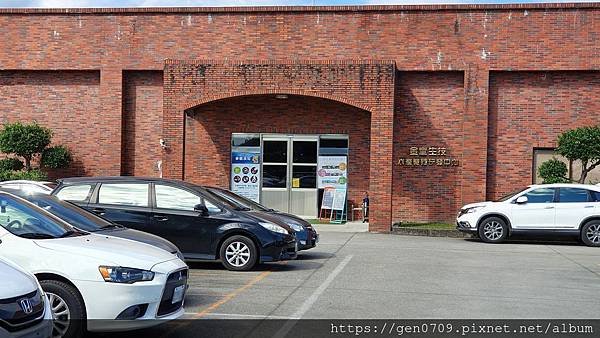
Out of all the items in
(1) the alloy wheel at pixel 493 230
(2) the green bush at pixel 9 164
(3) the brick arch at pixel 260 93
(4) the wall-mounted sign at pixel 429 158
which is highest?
(3) the brick arch at pixel 260 93

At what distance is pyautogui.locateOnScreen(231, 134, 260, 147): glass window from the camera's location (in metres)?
24.2

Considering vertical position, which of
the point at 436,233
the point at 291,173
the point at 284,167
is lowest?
the point at 436,233

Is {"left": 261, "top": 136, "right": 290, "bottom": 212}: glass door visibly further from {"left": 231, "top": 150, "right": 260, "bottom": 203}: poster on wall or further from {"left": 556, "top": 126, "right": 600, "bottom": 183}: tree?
{"left": 556, "top": 126, "right": 600, "bottom": 183}: tree

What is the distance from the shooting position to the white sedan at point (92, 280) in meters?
6.40

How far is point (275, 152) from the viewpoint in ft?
78.9

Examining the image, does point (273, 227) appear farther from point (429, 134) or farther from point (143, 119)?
point (143, 119)

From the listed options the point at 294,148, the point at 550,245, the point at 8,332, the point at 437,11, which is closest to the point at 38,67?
the point at 294,148

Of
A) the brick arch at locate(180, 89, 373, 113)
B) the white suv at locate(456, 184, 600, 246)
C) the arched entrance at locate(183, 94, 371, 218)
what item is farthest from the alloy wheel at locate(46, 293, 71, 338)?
the arched entrance at locate(183, 94, 371, 218)

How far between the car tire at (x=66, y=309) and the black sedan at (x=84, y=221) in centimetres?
149

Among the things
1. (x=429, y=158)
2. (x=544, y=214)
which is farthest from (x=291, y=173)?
(x=544, y=214)

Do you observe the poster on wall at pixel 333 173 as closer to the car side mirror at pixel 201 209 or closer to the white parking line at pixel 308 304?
the white parking line at pixel 308 304

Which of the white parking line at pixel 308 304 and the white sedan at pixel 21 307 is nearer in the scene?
the white sedan at pixel 21 307

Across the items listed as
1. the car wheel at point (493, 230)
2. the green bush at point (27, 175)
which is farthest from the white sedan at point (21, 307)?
the green bush at point (27, 175)

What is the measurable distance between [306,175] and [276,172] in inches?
40.9
